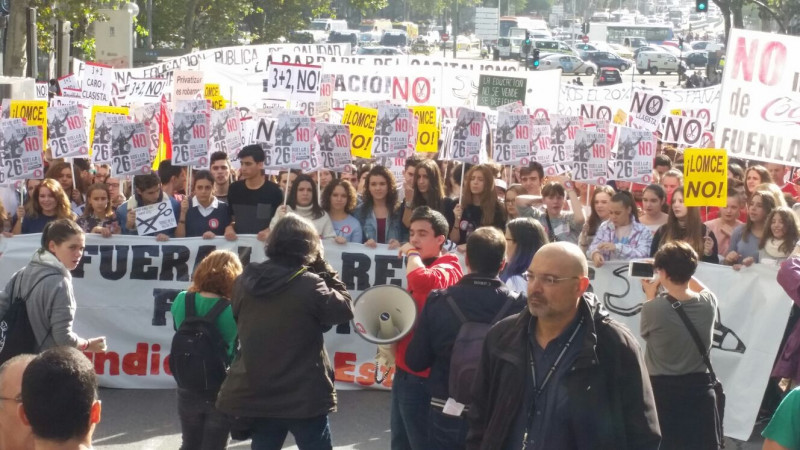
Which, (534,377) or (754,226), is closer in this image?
(534,377)

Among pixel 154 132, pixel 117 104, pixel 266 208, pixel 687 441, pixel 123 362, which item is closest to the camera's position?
pixel 687 441

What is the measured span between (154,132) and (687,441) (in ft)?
24.7

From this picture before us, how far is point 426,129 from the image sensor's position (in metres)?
13.3

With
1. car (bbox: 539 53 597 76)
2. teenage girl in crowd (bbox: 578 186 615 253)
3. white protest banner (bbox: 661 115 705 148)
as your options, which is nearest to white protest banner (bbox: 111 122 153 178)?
teenage girl in crowd (bbox: 578 186 615 253)

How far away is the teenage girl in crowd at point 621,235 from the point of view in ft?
28.1

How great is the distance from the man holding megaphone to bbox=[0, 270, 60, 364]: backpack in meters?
1.73

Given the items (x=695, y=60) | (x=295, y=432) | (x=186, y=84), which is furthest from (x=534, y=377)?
(x=695, y=60)

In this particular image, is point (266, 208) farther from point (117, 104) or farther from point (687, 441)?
point (117, 104)

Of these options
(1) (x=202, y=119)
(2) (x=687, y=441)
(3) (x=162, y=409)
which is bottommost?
(3) (x=162, y=409)

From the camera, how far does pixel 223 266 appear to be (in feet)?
19.3

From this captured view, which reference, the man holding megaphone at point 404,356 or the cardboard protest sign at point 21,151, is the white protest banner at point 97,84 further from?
the man holding megaphone at point 404,356

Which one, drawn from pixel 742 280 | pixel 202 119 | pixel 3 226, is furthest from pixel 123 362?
pixel 742 280

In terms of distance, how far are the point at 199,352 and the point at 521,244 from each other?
159 centimetres

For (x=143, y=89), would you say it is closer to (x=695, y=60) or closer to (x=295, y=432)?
(x=295, y=432)
